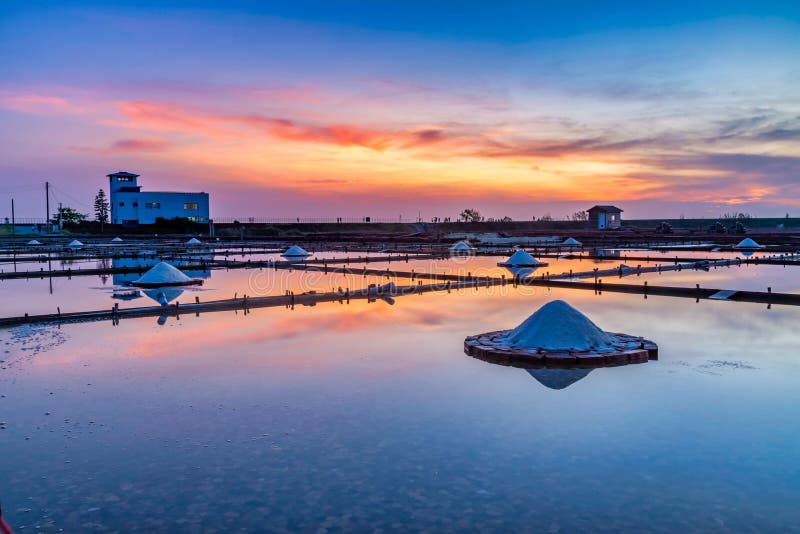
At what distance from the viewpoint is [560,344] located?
897 centimetres

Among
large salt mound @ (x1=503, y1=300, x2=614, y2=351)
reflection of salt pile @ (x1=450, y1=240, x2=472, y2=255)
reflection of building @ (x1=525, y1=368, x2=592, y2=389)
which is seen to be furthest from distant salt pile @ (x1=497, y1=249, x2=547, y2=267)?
reflection of building @ (x1=525, y1=368, x2=592, y2=389)

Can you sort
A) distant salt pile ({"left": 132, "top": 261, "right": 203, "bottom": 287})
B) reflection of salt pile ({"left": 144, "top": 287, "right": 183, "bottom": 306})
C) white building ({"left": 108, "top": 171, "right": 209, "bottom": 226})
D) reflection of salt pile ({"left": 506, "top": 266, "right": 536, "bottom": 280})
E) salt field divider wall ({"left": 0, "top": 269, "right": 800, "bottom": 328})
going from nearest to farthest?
1. salt field divider wall ({"left": 0, "top": 269, "right": 800, "bottom": 328})
2. reflection of salt pile ({"left": 144, "top": 287, "right": 183, "bottom": 306})
3. distant salt pile ({"left": 132, "top": 261, "right": 203, "bottom": 287})
4. reflection of salt pile ({"left": 506, "top": 266, "right": 536, "bottom": 280})
5. white building ({"left": 108, "top": 171, "right": 209, "bottom": 226})

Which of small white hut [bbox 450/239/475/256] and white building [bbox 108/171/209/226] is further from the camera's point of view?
white building [bbox 108/171/209/226]

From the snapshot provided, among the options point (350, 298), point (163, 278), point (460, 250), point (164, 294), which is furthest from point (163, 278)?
point (460, 250)

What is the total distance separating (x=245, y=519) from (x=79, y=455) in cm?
204

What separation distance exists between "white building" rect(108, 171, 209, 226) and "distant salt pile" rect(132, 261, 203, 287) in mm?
42536

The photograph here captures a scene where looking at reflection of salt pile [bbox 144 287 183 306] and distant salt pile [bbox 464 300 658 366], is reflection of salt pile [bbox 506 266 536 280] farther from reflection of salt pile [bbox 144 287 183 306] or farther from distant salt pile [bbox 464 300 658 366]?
distant salt pile [bbox 464 300 658 366]

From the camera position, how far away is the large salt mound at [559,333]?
900 cm

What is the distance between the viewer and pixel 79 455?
546 cm

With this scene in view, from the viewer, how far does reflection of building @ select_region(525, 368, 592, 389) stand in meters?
7.56

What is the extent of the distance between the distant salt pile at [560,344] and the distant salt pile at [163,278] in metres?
12.4

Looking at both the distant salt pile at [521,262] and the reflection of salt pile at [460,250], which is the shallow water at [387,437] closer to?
the distant salt pile at [521,262]

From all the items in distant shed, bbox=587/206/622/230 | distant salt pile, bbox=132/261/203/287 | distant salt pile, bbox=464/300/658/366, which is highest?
distant shed, bbox=587/206/622/230

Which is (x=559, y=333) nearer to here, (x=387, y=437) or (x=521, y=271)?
(x=387, y=437)
